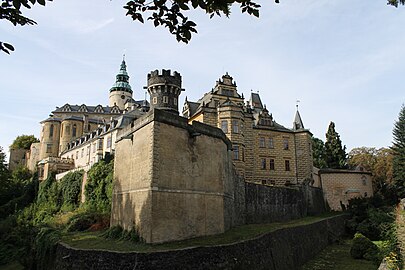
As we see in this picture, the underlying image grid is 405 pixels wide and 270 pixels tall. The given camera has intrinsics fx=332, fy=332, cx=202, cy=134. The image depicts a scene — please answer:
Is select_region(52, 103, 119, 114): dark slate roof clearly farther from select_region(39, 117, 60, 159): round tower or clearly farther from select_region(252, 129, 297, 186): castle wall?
select_region(252, 129, 297, 186): castle wall

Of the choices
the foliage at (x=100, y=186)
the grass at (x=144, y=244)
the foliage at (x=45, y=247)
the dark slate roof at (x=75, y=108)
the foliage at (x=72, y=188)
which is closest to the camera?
the grass at (x=144, y=244)

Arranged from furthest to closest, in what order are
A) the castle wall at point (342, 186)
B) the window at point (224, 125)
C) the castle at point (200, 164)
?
the castle wall at point (342, 186)
the window at point (224, 125)
the castle at point (200, 164)

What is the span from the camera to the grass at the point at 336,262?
18312 mm

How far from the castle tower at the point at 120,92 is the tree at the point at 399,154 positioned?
4730 cm

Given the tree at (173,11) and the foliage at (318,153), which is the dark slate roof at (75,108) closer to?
the foliage at (318,153)

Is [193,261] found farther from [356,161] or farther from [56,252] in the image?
[356,161]

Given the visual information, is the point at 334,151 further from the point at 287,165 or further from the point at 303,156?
the point at 287,165

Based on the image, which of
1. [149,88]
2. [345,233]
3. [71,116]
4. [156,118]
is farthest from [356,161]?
[71,116]

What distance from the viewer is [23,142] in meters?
62.8

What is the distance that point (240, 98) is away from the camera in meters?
33.8

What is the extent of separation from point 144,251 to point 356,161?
144 ft

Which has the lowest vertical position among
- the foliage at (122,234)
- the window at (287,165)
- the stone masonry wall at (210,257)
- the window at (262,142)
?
the stone masonry wall at (210,257)

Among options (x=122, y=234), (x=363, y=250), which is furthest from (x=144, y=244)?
(x=363, y=250)

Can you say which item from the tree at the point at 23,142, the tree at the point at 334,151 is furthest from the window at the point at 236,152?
the tree at the point at 23,142
